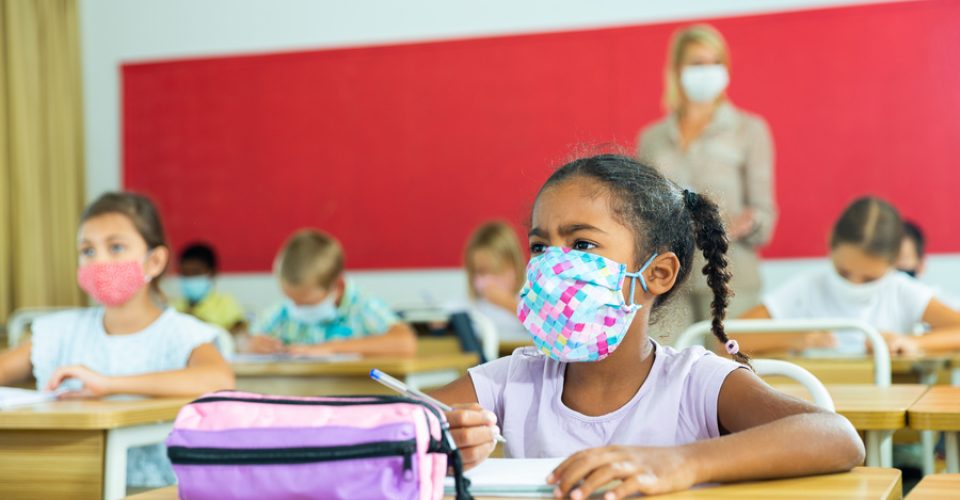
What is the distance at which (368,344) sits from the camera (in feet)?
13.5

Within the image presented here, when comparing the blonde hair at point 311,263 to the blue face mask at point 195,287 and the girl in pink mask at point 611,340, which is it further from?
the girl in pink mask at point 611,340

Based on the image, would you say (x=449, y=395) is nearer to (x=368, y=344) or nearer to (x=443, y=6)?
(x=368, y=344)

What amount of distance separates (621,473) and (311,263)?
329 centimetres

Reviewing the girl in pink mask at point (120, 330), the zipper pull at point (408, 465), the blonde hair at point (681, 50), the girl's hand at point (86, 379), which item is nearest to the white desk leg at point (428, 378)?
the girl in pink mask at point (120, 330)

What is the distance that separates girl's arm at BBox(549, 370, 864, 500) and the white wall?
4.42m

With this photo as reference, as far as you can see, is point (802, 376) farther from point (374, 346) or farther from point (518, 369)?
point (374, 346)

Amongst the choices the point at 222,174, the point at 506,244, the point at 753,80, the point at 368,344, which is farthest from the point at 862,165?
the point at 222,174

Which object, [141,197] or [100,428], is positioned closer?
[100,428]

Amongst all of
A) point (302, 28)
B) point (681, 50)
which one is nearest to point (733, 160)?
point (681, 50)

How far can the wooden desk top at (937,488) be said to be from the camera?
1.22 meters

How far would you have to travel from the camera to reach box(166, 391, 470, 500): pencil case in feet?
3.57

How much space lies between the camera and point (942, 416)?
196cm

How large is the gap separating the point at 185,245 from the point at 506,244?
7.79 feet

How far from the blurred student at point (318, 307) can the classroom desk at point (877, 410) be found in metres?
2.10
